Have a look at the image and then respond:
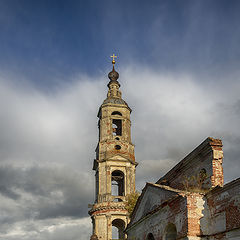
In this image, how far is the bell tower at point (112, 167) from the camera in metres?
27.8

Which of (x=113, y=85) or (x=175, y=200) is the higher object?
(x=113, y=85)

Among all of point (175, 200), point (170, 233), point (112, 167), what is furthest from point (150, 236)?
point (112, 167)

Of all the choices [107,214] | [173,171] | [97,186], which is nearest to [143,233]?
[173,171]

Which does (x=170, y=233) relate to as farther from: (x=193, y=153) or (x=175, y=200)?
(x=193, y=153)

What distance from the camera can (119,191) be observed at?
31406 mm

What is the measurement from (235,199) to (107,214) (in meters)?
18.3

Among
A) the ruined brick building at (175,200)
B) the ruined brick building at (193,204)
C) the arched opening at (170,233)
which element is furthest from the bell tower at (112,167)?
the arched opening at (170,233)

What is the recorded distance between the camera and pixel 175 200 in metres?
13.0

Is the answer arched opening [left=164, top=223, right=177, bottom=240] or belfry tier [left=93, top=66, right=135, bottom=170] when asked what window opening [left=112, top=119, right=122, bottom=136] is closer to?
belfry tier [left=93, top=66, right=135, bottom=170]

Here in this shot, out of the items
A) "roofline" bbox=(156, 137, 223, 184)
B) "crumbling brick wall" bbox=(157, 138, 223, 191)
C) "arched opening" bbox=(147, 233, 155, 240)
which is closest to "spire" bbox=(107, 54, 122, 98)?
"roofline" bbox=(156, 137, 223, 184)

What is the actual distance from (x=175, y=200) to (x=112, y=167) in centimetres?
1662

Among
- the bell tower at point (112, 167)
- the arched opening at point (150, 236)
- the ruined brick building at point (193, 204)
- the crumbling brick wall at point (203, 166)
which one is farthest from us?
the bell tower at point (112, 167)

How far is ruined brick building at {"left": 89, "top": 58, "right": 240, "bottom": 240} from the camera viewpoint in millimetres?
11352

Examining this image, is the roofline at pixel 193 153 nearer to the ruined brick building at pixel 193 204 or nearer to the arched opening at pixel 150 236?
the ruined brick building at pixel 193 204
